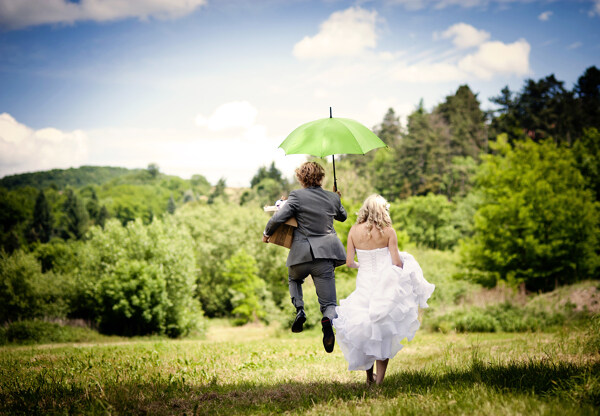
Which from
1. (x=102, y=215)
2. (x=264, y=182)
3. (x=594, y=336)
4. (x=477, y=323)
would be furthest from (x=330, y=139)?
(x=102, y=215)

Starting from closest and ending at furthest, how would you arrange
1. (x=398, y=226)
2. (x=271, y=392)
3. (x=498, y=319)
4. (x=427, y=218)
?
(x=271, y=392) → (x=498, y=319) → (x=398, y=226) → (x=427, y=218)

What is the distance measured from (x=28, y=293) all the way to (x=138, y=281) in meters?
8.81

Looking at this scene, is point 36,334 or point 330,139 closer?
point 330,139

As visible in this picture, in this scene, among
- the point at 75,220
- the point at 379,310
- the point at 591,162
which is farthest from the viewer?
the point at 75,220

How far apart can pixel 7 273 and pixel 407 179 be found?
1929 inches

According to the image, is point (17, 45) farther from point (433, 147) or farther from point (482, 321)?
point (482, 321)

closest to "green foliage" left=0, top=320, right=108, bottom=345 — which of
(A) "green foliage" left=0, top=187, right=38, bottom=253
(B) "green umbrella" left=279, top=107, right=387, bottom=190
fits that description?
(B) "green umbrella" left=279, top=107, right=387, bottom=190

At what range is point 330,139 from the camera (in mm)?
6000

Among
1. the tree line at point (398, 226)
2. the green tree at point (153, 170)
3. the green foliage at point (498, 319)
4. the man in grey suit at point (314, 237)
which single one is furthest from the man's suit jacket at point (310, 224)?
the green tree at point (153, 170)

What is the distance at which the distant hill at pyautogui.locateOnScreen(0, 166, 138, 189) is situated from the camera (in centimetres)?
10828

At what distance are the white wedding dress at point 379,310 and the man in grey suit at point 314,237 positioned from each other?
0.32 m

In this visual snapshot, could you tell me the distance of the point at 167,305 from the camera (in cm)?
2905

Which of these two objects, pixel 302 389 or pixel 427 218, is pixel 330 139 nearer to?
pixel 302 389

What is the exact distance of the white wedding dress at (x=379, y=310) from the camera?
5.23 meters
